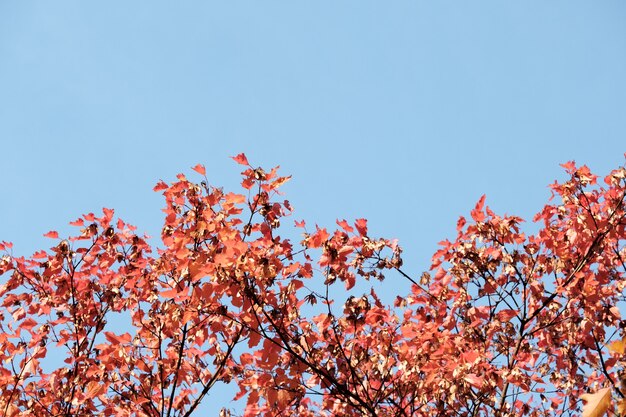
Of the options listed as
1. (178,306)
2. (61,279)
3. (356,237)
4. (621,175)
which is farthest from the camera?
(61,279)

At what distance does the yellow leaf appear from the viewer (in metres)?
1.19

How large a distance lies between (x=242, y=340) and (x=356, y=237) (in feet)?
4.62

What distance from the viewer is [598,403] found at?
1.20 metres

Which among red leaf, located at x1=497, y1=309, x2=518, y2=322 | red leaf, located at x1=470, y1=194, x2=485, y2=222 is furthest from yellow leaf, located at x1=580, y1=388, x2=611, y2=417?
red leaf, located at x1=497, y1=309, x2=518, y2=322

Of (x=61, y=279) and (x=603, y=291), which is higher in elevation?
(x=61, y=279)

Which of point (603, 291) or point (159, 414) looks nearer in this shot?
point (159, 414)

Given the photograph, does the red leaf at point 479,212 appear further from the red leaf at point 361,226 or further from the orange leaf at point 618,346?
the orange leaf at point 618,346

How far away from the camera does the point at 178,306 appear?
4.98 m

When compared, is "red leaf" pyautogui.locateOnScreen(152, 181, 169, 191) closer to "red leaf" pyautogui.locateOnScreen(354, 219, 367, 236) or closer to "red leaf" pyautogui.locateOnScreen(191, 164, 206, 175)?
"red leaf" pyautogui.locateOnScreen(191, 164, 206, 175)

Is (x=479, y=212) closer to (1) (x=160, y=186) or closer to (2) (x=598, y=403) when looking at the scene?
(1) (x=160, y=186)

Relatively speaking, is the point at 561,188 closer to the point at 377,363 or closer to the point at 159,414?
the point at 377,363

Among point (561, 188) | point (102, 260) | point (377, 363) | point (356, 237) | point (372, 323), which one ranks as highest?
point (102, 260)

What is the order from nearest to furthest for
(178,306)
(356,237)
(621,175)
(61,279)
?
(178,306), (356,237), (621,175), (61,279)

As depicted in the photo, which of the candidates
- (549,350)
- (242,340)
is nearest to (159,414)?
(242,340)
